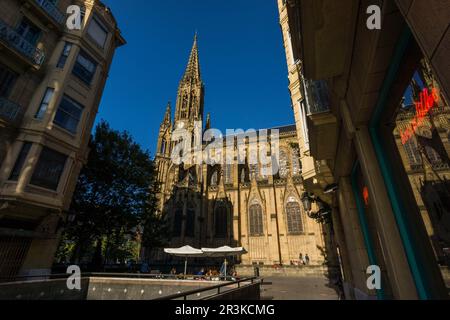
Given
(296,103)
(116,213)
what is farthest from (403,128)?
(116,213)

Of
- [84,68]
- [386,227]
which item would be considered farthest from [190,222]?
[386,227]

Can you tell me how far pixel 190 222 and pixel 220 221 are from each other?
5.00 m

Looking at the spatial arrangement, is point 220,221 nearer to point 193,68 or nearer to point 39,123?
point 39,123

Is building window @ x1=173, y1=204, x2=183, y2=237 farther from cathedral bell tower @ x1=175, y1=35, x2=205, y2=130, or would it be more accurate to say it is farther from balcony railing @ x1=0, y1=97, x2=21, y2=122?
balcony railing @ x1=0, y1=97, x2=21, y2=122

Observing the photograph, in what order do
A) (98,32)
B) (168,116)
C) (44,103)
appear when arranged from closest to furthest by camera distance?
(44,103) → (98,32) → (168,116)

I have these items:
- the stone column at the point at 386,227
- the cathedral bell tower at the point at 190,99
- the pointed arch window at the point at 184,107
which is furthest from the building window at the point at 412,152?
the pointed arch window at the point at 184,107

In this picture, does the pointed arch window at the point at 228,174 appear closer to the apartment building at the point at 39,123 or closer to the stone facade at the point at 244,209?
the stone facade at the point at 244,209

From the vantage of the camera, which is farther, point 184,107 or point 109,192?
point 184,107

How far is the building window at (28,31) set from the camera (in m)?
11.9

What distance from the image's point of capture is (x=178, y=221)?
35906mm

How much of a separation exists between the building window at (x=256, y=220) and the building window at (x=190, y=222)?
30.6ft
